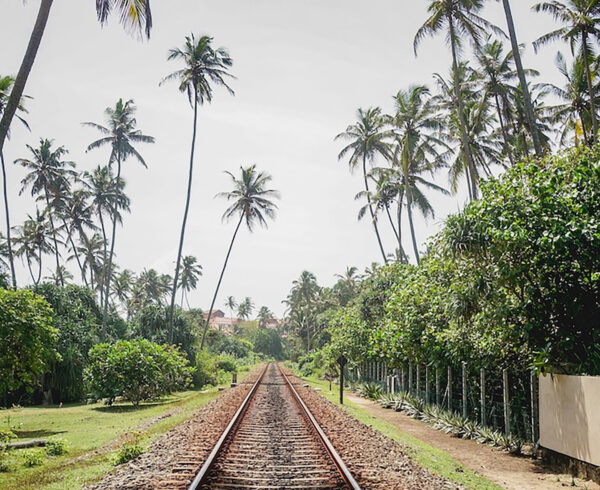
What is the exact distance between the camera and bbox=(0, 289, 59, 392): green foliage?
15.0 meters

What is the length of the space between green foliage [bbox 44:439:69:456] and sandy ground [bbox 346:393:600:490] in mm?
8471

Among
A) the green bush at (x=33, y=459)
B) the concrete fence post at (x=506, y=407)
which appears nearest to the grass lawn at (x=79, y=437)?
the green bush at (x=33, y=459)

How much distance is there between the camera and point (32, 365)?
50.5 ft

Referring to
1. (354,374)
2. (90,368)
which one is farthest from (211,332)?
(90,368)

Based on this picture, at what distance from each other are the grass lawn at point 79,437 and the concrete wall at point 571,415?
26.4ft

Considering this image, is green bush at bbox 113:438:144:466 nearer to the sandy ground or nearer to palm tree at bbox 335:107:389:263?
the sandy ground

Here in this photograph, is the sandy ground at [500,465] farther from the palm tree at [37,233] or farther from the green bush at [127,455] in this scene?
the palm tree at [37,233]

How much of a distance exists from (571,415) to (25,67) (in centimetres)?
1229

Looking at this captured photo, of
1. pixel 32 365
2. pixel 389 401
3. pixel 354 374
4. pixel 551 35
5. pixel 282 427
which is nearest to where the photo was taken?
pixel 282 427

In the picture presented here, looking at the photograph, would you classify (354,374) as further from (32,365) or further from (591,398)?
(591,398)

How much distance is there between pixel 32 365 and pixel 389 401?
46.4 feet

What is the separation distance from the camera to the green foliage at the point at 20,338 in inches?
592

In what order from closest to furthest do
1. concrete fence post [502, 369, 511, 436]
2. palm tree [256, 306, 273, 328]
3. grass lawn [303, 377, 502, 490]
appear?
grass lawn [303, 377, 502, 490] < concrete fence post [502, 369, 511, 436] < palm tree [256, 306, 273, 328]

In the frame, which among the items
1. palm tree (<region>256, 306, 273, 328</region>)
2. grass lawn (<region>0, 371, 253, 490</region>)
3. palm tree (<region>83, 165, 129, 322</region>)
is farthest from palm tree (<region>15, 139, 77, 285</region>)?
palm tree (<region>256, 306, 273, 328</region>)
